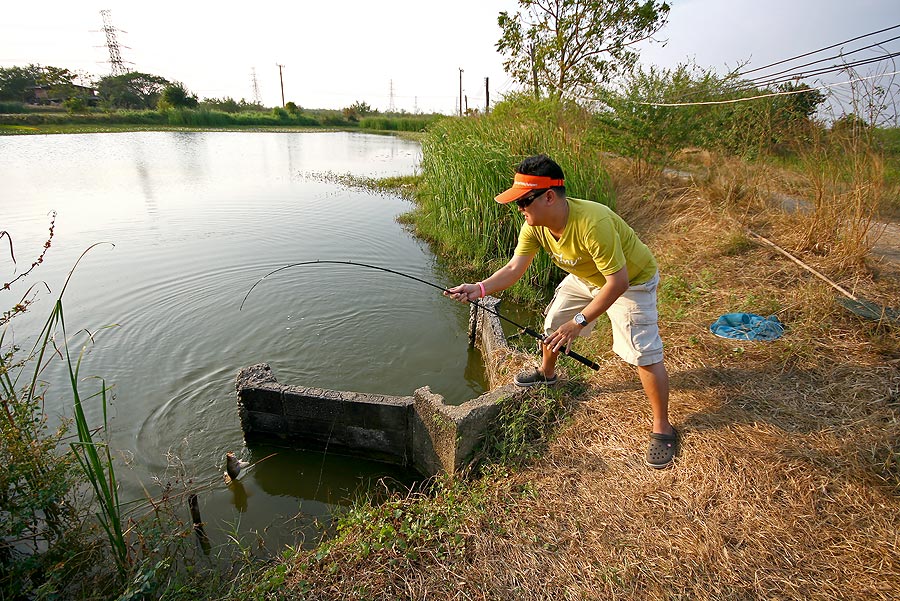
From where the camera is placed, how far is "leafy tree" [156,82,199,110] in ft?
131

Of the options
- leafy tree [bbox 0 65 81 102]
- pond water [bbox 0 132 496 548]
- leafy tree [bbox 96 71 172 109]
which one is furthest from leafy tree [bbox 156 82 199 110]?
pond water [bbox 0 132 496 548]

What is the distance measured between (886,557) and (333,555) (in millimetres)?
2686

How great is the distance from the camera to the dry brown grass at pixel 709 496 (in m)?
2.08

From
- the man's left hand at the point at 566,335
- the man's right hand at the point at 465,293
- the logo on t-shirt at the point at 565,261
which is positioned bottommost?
the man's left hand at the point at 566,335

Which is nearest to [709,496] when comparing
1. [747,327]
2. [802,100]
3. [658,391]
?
[658,391]

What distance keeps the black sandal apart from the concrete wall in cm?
101

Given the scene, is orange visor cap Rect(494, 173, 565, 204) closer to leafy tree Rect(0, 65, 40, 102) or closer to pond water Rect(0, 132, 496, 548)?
pond water Rect(0, 132, 496, 548)

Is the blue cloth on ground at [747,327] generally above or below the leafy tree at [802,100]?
below

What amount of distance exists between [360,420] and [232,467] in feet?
3.32

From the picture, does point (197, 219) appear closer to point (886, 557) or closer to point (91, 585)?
point (91, 585)

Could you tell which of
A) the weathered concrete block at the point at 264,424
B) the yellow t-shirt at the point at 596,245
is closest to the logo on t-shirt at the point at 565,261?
the yellow t-shirt at the point at 596,245

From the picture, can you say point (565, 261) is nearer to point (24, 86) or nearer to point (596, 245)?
point (596, 245)

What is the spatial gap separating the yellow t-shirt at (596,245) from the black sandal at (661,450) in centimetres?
97

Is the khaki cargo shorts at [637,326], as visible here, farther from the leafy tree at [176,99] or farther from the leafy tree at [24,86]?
the leafy tree at [24,86]
